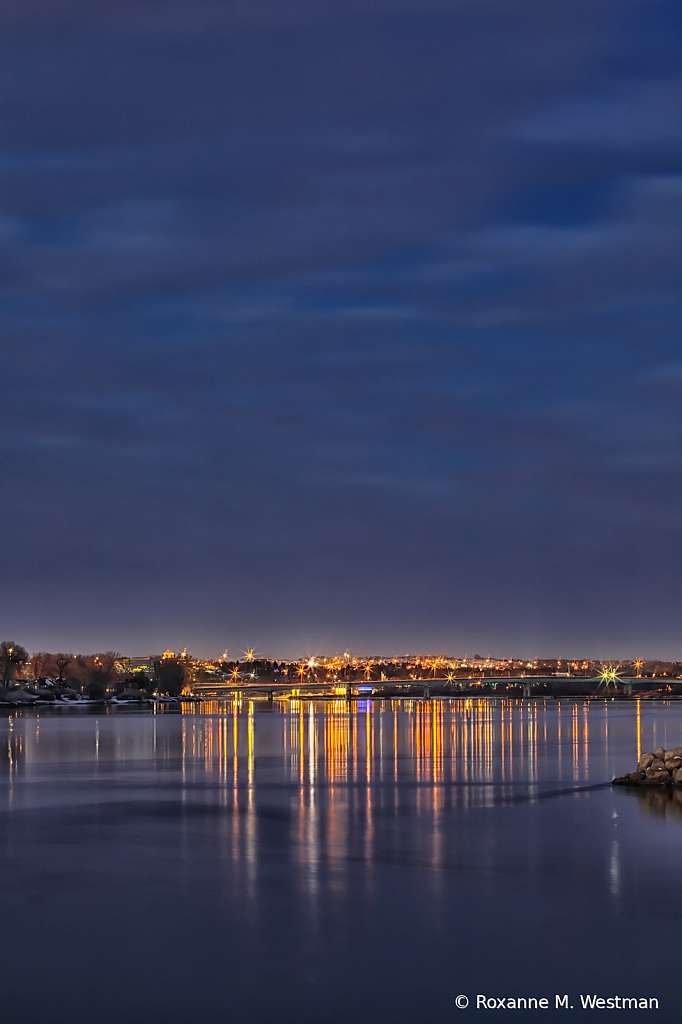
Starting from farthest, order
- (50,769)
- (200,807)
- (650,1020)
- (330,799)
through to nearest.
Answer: (50,769) → (330,799) → (200,807) → (650,1020)

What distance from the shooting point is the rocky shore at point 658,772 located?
38.7 metres

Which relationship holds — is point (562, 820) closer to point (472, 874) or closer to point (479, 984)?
point (472, 874)

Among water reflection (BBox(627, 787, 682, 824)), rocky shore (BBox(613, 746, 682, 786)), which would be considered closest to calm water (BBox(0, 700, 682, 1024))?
water reflection (BBox(627, 787, 682, 824))

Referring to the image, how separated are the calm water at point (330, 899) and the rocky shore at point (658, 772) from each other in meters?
1.61

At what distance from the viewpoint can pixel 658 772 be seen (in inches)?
1548

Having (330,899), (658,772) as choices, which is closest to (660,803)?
(658,772)

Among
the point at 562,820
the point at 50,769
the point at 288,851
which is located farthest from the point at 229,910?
the point at 50,769

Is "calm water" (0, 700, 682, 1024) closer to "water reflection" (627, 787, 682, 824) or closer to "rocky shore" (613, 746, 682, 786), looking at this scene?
"water reflection" (627, 787, 682, 824)

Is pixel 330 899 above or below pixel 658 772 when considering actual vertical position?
above

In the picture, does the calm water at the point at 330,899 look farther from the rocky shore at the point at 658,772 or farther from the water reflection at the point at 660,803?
the rocky shore at the point at 658,772

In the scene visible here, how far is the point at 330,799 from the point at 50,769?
62.6 ft

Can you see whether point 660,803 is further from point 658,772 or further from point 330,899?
point 330,899

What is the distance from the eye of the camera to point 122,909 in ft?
63.2

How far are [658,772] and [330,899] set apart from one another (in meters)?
22.6
